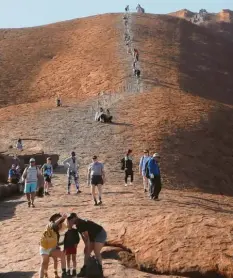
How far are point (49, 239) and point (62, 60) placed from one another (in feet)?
192

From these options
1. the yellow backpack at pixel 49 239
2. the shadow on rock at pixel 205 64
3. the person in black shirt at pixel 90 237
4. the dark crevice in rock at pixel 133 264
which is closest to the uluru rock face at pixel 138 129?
the dark crevice in rock at pixel 133 264

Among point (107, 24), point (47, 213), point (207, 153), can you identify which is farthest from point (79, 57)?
point (47, 213)

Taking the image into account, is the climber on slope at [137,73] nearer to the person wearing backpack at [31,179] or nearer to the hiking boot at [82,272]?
the person wearing backpack at [31,179]

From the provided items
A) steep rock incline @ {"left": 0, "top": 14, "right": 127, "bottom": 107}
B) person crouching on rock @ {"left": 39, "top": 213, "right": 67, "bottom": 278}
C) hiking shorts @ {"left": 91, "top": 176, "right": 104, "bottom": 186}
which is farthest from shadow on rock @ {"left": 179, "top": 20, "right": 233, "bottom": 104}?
person crouching on rock @ {"left": 39, "top": 213, "right": 67, "bottom": 278}

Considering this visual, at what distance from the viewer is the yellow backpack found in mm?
9727

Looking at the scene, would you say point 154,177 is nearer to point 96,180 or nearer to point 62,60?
point 96,180

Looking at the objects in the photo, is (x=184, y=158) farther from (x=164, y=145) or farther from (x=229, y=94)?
(x=229, y=94)

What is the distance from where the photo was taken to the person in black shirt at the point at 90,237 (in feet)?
31.0

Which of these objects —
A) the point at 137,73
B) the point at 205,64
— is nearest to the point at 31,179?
the point at 137,73

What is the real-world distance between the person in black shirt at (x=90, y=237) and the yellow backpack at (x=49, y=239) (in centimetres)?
61

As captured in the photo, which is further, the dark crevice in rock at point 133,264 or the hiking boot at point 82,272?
the hiking boot at point 82,272

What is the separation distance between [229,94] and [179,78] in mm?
10552

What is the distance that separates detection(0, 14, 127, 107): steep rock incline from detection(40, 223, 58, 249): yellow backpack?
132 feet

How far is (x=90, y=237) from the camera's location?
9523 millimetres
